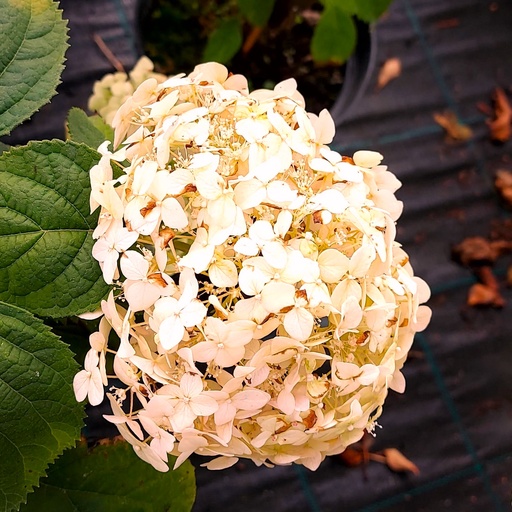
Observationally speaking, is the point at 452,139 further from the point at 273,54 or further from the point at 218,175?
the point at 218,175

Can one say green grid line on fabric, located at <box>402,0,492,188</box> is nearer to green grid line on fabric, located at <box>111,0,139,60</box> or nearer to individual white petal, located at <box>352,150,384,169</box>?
green grid line on fabric, located at <box>111,0,139,60</box>

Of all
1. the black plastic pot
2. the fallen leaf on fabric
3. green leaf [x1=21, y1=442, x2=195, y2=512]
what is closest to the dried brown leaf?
green leaf [x1=21, y1=442, x2=195, y2=512]

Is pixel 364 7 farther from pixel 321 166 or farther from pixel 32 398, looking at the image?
pixel 32 398

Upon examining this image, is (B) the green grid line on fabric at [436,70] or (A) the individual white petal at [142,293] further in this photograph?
(B) the green grid line on fabric at [436,70]

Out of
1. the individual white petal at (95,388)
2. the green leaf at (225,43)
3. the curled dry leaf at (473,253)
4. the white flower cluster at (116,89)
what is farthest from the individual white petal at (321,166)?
the curled dry leaf at (473,253)

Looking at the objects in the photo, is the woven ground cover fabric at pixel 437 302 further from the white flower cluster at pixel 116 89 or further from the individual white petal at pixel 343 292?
the individual white petal at pixel 343 292

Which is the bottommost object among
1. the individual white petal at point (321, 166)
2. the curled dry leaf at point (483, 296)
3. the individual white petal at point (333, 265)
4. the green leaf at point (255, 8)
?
the curled dry leaf at point (483, 296)
